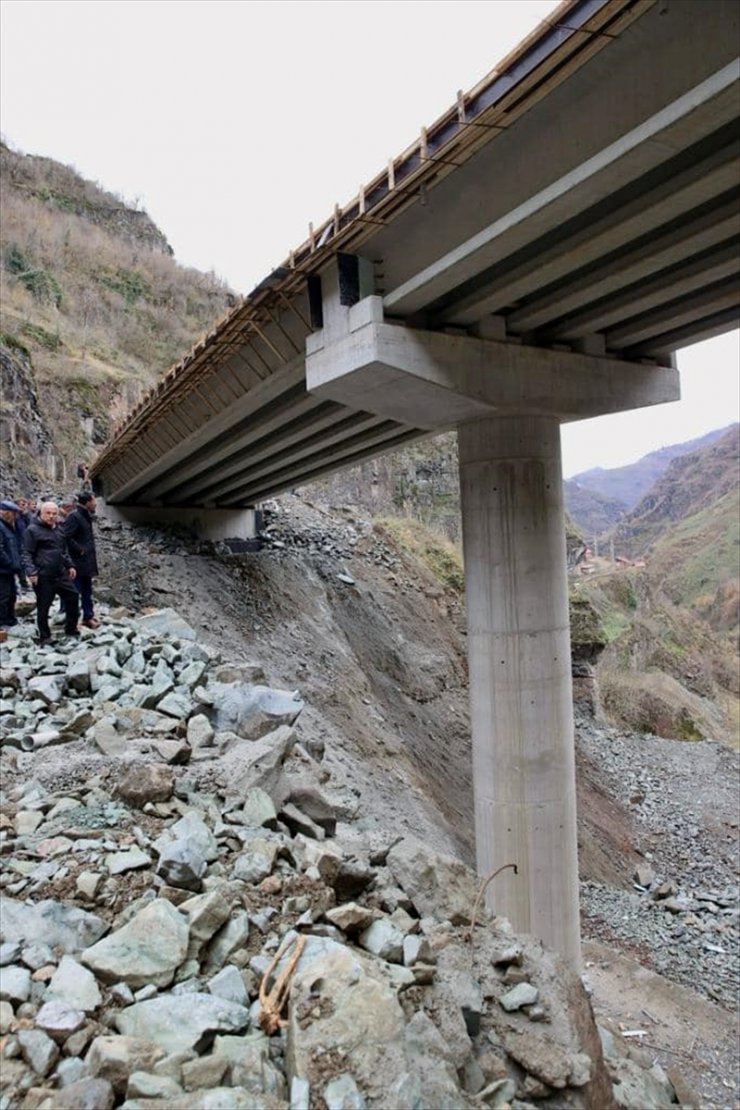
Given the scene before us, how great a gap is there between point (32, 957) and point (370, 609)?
51.4ft

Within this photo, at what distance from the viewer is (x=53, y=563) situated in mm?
9359

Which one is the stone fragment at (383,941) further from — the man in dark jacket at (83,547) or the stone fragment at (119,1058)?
the man in dark jacket at (83,547)

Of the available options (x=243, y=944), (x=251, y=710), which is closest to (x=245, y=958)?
(x=243, y=944)

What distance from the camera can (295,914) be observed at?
3.68 m

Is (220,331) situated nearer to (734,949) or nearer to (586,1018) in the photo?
(586,1018)

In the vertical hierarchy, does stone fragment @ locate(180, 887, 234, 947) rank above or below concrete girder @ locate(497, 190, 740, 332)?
below

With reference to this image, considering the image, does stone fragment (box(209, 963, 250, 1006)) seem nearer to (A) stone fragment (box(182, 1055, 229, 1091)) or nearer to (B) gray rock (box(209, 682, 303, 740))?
(A) stone fragment (box(182, 1055, 229, 1091))

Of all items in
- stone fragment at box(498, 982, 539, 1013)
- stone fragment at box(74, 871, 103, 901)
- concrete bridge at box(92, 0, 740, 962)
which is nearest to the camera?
stone fragment at box(74, 871, 103, 901)

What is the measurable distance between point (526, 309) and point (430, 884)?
6.90 meters

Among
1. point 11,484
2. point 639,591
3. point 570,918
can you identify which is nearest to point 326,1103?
point 570,918

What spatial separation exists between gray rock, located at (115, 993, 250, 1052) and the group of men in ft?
24.0

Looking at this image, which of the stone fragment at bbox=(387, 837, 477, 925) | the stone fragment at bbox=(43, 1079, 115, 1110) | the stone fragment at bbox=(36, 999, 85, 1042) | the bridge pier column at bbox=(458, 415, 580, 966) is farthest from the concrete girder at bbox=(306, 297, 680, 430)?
the stone fragment at bbox=(43, 1079, 115, 1110)

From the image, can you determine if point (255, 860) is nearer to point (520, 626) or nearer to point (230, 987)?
point (230, 987)

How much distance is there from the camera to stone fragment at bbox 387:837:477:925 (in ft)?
14.6
